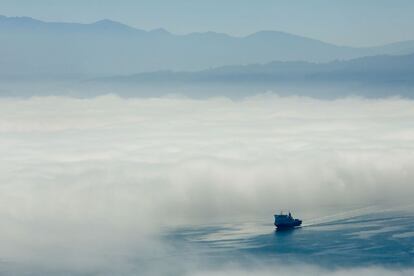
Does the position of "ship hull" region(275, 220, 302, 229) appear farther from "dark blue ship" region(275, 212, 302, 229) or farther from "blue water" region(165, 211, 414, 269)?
"blue water" region(165, 211, 414, 269)

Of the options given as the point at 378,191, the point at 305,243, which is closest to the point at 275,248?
the point at 305,243

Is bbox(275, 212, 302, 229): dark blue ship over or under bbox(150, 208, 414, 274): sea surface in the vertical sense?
over

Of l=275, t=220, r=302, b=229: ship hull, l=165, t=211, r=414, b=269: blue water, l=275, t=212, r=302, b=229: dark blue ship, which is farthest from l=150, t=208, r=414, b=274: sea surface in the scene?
l=275, t=212, r=302, b=229: dark blue ship

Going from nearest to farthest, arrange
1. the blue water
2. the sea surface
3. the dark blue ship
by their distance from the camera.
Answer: the sea surface < the blue water < the dark blue ship

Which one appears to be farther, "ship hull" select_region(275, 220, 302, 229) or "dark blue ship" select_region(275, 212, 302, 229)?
"dark blue ship" select_region(275, 212, 302, 229)

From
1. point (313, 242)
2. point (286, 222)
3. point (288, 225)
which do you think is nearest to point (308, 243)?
point (313, 242)

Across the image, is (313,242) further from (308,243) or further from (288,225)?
(288,225)

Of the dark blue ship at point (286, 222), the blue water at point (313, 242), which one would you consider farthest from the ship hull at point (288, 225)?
the blue water at point (313, 242)
